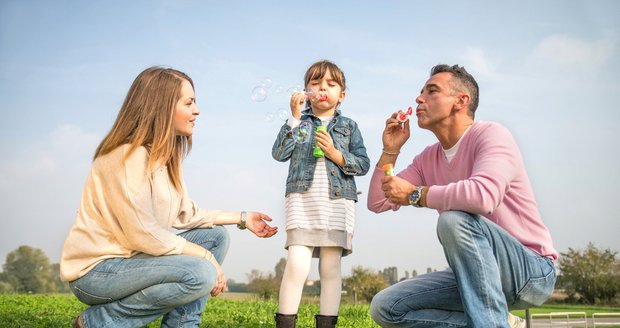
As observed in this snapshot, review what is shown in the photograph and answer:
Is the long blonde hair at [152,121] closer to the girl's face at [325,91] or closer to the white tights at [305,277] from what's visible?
the white tights at [305,277]

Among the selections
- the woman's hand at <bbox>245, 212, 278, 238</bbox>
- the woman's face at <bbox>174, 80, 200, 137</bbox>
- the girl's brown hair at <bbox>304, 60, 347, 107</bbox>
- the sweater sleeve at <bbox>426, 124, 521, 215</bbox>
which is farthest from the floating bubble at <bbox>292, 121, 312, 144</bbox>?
the sweater sleeve at <bbox>426, 124, 521, 215</bbox>

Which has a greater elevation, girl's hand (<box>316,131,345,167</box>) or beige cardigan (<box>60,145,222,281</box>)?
girl's hand (<box>316,131,345,167</box>)

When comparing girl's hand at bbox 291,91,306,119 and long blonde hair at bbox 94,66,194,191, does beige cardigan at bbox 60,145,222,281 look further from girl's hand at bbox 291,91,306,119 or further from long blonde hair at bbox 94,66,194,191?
girl's hand at bbox 291,91,306,119

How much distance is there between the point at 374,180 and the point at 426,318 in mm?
901

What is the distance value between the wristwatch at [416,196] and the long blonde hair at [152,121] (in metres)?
1.38

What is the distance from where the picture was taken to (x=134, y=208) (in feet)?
9.94

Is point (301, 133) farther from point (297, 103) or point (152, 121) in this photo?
point (152, 121)

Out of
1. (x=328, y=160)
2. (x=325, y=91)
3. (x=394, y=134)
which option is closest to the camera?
(x=394, y=134)

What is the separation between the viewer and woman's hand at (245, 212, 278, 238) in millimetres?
3830

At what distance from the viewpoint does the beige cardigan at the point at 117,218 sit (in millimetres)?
3041

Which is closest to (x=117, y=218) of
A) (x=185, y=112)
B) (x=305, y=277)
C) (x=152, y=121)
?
(x=152, y=121)

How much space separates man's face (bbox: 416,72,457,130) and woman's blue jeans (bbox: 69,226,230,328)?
155cm

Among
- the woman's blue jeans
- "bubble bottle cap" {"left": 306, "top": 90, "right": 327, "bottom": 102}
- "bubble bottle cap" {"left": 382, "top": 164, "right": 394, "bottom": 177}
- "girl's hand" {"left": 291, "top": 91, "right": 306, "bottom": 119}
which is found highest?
"bubble bottle cap" {"left": 306, "top": 90, "right": 327, "bottom": 102}

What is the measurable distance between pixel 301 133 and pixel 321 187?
442 millimetres
